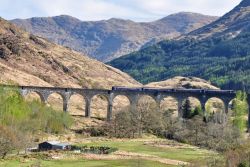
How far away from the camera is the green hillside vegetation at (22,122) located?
74.7 meters

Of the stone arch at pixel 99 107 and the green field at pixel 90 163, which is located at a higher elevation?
the stone arch at pixel 99 107

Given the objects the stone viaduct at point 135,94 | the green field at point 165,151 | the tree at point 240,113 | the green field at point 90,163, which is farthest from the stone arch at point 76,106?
the green field at point 90,163

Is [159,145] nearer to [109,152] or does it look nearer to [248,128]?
[109,152]

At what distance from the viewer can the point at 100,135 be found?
117938 mm

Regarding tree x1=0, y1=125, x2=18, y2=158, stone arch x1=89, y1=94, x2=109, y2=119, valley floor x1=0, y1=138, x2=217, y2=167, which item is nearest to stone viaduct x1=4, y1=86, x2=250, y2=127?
stone arch x1=89, y1=94, x2=109, y2=119

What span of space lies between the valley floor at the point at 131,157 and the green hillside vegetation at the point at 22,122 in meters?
4.17

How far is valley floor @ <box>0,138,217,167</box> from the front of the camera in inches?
2749

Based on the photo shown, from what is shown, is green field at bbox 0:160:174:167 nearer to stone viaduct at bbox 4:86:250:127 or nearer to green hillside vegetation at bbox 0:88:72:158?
green hillside vegetation at bbox 0:88:72:158

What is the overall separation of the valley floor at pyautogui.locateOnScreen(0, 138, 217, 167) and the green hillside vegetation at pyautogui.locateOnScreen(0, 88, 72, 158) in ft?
13.7

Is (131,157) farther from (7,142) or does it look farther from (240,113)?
(240,113)

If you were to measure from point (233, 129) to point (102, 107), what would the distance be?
9442 centimetres

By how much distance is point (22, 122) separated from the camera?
94688 millimetres

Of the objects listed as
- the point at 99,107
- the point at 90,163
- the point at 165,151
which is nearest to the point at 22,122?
the point at 165,151

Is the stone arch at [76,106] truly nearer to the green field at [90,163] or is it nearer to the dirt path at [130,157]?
the dirt path at [130,157]
